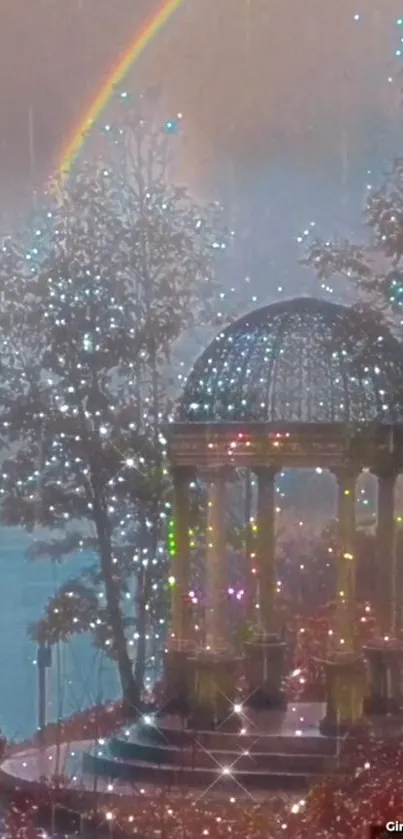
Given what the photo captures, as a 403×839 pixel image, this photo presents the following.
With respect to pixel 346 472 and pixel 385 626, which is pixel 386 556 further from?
pixel 346 472

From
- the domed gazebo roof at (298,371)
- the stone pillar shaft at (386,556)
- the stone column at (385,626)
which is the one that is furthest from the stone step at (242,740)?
the domed gazebo roof at (298,371)

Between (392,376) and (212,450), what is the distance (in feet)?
7.89

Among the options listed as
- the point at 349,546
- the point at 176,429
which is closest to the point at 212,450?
the point at 176,429

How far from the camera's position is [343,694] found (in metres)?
14.7

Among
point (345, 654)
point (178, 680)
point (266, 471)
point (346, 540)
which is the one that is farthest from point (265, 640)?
point (346, 540)

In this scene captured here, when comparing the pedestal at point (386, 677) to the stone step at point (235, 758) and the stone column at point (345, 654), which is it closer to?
the stone column at point (345, 654)

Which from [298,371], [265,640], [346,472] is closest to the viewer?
[346,472]

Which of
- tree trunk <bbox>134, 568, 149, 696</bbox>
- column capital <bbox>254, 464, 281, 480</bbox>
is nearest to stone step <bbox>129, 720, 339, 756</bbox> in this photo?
column capital <bbox>254, 464, 281, 480</bbox>

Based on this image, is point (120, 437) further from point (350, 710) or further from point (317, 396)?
point (350, 710)

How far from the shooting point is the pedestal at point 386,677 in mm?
15930

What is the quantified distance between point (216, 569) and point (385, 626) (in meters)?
2.45

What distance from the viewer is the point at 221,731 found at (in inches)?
582

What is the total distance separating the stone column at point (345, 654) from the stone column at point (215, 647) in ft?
4.13

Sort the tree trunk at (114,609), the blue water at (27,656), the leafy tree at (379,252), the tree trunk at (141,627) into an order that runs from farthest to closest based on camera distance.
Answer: the blue water at (27,656) → the tree trunk at (141,627) → the tree trunk at (114,609) → the leafy tree at (379,252)
